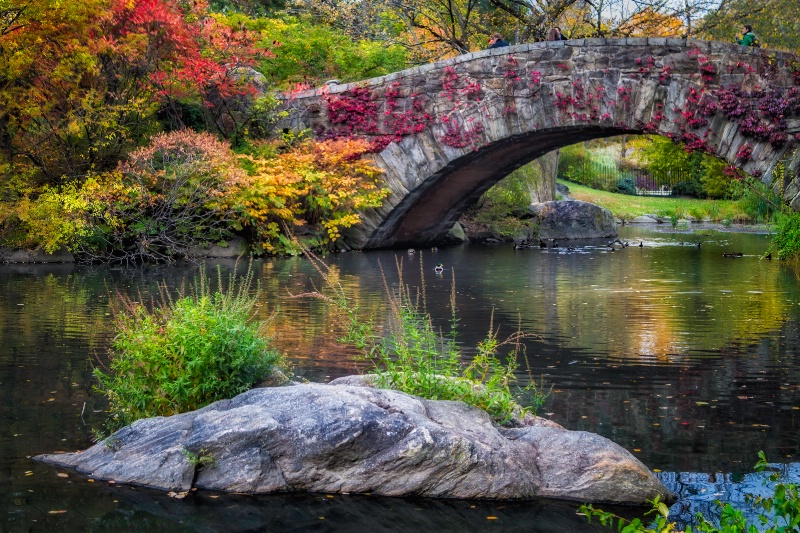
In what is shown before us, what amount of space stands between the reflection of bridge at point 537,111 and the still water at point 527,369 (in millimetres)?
2605

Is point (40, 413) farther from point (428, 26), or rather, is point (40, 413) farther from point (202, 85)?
point (428, 26)

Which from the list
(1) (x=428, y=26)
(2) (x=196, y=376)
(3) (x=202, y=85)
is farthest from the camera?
(1) (x=428, y=26)

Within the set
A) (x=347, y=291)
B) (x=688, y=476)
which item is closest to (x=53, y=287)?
(x=347, y=291)

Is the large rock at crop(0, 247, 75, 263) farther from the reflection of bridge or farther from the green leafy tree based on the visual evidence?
the green leafy tree

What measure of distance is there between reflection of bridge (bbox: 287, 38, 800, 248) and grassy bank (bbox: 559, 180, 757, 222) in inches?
565

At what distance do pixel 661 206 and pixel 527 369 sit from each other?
34.7 m

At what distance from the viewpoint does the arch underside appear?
2114cm

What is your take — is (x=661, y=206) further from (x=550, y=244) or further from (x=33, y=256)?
(x=33, y=256)

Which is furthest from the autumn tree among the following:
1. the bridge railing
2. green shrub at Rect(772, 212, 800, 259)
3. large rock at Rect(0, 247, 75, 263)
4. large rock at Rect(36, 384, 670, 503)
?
the bridge railing

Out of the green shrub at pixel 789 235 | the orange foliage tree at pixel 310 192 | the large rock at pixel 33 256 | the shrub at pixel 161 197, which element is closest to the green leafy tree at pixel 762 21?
the green shrub at pixel 789 235

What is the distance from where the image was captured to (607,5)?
89.2 ft

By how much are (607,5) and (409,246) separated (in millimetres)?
→ 8764

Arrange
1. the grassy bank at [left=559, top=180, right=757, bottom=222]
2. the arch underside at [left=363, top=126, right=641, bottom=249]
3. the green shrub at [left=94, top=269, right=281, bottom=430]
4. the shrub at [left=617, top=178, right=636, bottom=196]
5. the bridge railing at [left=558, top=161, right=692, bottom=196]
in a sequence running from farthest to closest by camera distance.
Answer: the shrub at [left=617, top=178, right=636, bottom=196] < the bridge railing at [left=558, top=161, right=692, bottom=196] < the grassy bank at [left=559, top=180, right=757, bottom=222] < the arch underside at [left=363, top=126, right=641, bottom=249] < the green shrub at [left=94, top=269, right=281, bottom=430]

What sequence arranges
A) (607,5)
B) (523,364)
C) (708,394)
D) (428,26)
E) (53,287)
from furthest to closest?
(428,26)
(607,5)
(53,287)
(523,364)
(708,394)
